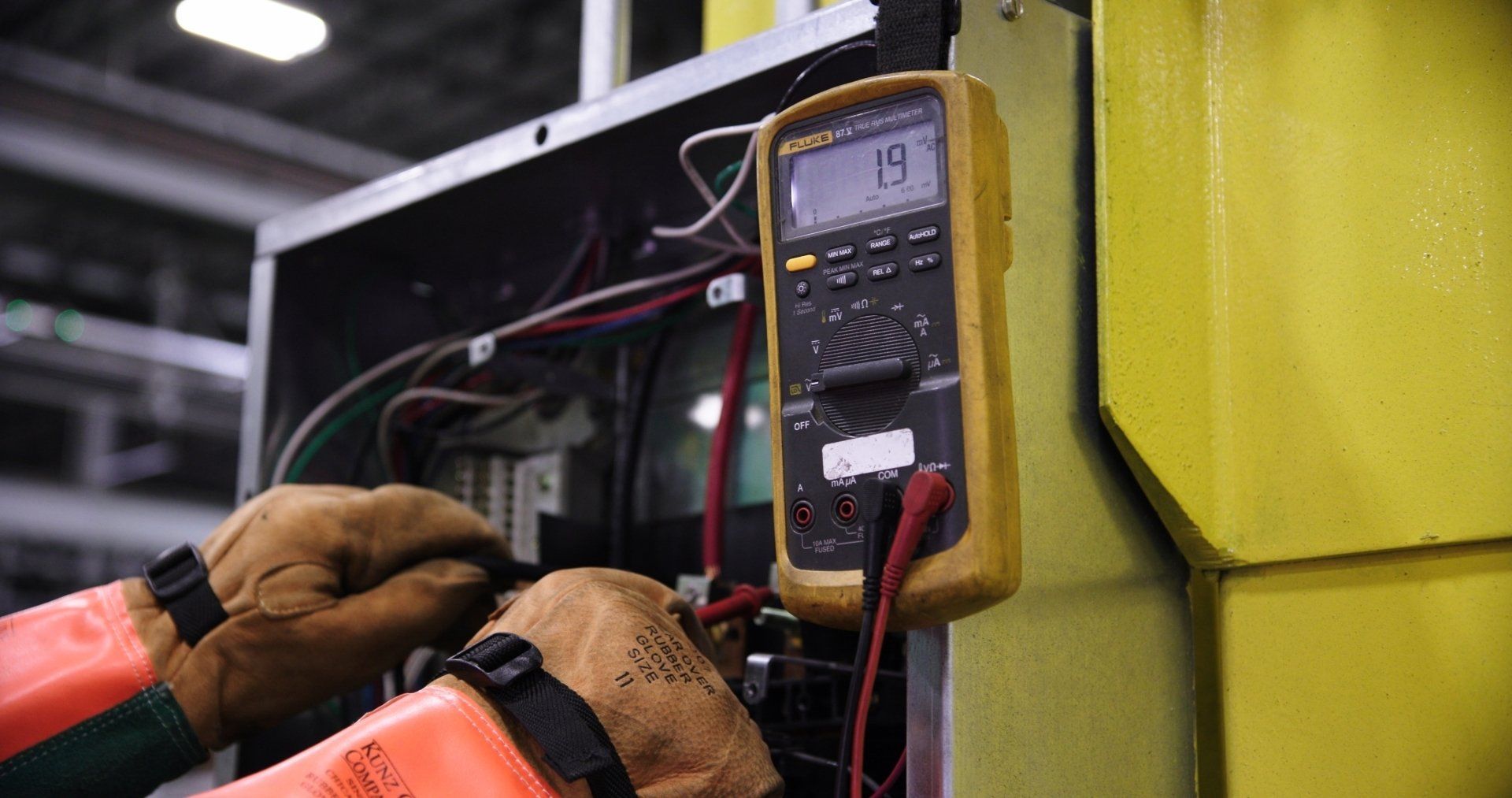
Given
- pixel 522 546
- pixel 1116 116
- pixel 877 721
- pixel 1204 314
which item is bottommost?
pixel 877 721

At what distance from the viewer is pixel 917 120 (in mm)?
629

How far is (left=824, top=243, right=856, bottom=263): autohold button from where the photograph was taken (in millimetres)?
640

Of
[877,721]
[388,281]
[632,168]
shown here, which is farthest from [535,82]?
[877,721]

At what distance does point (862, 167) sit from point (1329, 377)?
1.03 ft

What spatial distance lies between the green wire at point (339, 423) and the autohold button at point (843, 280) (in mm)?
770

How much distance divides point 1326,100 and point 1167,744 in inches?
16.1

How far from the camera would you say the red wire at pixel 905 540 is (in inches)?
22.3

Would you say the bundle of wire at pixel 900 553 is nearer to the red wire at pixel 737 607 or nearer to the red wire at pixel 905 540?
the red wire at pixel 905 540

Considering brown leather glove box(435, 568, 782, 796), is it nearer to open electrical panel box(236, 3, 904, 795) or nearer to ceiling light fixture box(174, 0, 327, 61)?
open electrical panel box(236, 3, 904, 795)

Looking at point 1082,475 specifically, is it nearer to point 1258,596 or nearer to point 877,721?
point 1258,596

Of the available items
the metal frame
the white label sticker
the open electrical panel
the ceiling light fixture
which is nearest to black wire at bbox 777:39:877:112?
the metal frame

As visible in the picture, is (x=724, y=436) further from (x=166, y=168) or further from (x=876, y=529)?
(x=166, y=168)

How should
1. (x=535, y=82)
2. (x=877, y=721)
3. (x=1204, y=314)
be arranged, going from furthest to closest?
(x=535, y=82)
(x=877, y=721)
(x=1204, y=314)

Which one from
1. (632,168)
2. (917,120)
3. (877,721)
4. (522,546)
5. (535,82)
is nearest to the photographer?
(917,120)
